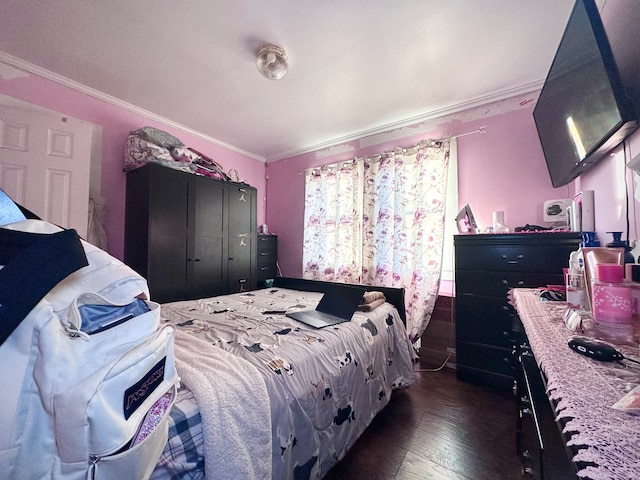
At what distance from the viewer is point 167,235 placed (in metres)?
2.46

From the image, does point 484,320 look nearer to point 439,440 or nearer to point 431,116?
point 439,440

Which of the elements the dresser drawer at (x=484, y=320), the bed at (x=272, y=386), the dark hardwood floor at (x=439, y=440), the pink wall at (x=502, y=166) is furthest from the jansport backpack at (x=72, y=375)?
the pink wall at (x=502, y=166)

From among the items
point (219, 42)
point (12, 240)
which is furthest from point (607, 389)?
point (219, 42)

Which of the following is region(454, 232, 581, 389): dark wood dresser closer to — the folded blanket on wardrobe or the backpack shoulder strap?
the folded blanket on wardrobe

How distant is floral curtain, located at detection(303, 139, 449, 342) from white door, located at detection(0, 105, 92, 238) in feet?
7.72

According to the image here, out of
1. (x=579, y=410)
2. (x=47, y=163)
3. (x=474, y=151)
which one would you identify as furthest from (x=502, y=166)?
(x=47, y=163)

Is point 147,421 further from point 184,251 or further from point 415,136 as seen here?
point 415,136

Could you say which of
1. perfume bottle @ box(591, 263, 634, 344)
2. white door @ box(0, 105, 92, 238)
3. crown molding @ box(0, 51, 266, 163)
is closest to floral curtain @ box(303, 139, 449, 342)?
crown molding @ box(0, 51, 266, 163)

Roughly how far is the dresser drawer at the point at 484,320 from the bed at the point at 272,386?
59cm

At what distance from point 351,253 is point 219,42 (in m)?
2.38

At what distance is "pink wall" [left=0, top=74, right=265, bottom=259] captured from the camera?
6.71 feet

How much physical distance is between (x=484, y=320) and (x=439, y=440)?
100 cm

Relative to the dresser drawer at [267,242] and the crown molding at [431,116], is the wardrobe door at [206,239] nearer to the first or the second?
the dresser drawer at [267,242]

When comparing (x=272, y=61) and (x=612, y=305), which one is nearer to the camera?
(x=612, y=305)
